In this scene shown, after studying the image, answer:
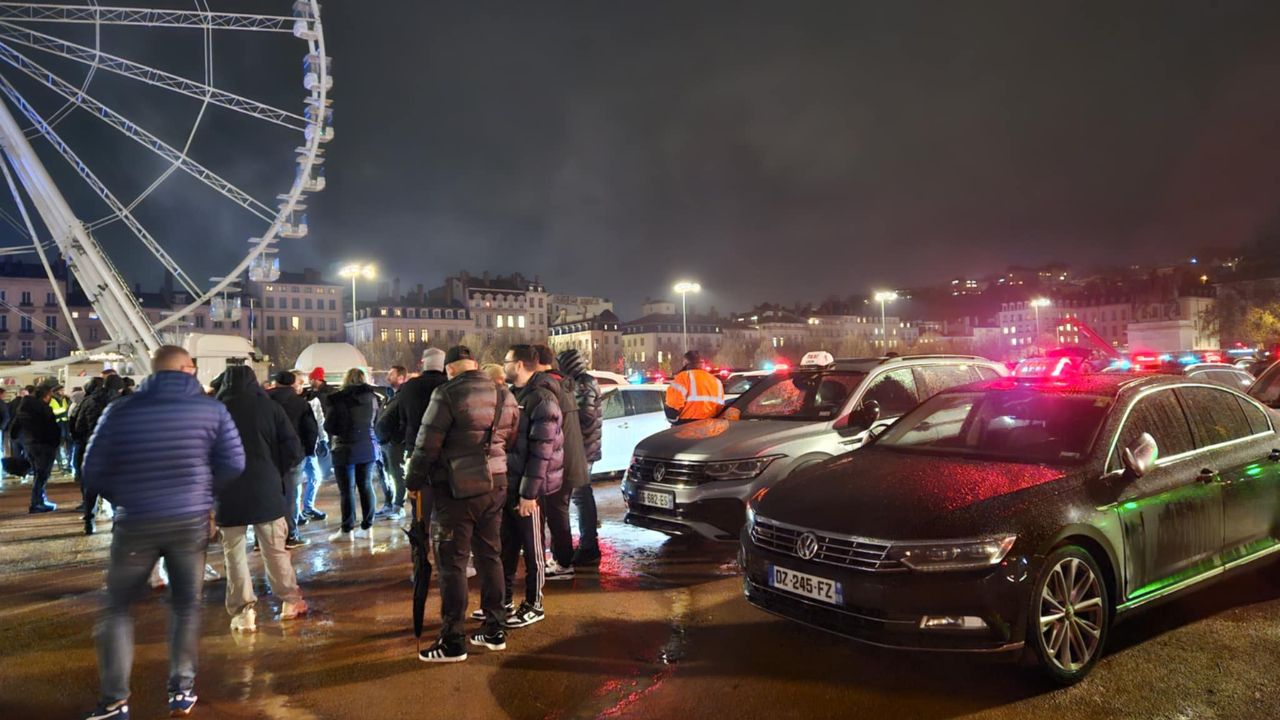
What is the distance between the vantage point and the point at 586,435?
25.3 ft

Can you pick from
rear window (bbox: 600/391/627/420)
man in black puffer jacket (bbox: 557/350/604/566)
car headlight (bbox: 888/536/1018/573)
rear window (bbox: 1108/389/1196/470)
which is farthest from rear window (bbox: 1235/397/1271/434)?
rear window (bbox: 600/391/627/420)

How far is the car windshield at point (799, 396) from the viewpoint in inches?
304

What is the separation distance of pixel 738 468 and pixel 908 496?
2512mm

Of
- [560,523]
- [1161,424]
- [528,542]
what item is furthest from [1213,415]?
[560,523]

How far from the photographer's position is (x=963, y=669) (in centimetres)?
455

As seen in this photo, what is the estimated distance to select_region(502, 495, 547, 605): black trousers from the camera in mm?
5750

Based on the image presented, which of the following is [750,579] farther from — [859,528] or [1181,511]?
[1181,511]

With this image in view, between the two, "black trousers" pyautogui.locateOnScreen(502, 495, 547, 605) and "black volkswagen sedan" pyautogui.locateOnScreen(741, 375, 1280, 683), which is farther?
"black trousers" pyautogui.locateOnScreen(502, 495, 547, 605)

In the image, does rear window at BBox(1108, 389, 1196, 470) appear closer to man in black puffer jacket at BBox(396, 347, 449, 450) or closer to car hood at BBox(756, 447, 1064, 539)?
car hood at BBox(756, 447, 1064, 539)

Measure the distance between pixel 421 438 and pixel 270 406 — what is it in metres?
1.96

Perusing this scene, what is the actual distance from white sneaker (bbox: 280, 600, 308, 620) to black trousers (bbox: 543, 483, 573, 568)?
2.01 m

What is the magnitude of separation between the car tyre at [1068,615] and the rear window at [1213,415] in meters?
1.62

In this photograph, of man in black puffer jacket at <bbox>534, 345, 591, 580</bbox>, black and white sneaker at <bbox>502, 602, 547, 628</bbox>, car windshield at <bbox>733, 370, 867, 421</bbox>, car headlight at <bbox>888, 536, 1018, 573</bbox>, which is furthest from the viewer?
car windshield at <bbox>733, 370, 867, 421</bbox>

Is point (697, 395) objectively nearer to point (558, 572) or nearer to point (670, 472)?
point (670, 472)
